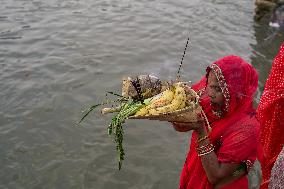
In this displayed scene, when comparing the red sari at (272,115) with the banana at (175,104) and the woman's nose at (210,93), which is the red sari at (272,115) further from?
the banana at (175,104)

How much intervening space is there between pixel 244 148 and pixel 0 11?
9.37m

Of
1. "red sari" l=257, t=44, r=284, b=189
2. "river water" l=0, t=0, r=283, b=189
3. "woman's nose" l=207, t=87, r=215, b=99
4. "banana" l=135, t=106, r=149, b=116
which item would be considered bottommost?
"river water" l=0, t=0, r=283, b=189

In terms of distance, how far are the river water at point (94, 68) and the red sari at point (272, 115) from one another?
1876 mm

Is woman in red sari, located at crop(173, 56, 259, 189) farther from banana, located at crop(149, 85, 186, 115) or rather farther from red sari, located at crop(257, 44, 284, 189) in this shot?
red sari, located at crop(257, 44, 284, 189)

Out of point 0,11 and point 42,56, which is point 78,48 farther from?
point 0,11

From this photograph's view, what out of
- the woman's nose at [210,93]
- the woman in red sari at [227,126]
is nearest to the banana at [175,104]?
the woman in red sari at [227,126]

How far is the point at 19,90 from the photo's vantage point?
7.05m

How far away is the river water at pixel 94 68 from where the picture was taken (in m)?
5.45

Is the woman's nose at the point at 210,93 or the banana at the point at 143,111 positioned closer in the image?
the banana at the point at 143,111

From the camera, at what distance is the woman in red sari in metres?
2.56

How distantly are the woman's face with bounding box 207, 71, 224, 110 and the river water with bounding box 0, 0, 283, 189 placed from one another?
2.83 meters

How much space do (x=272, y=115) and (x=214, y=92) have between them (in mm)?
1232

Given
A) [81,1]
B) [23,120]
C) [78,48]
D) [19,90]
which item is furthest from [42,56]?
[81,1]

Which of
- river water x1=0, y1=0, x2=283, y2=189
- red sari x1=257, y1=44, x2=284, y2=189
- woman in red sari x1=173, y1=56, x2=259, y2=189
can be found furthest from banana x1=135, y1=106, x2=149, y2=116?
river water x1=0, y1=0, x2=283, y2=189
